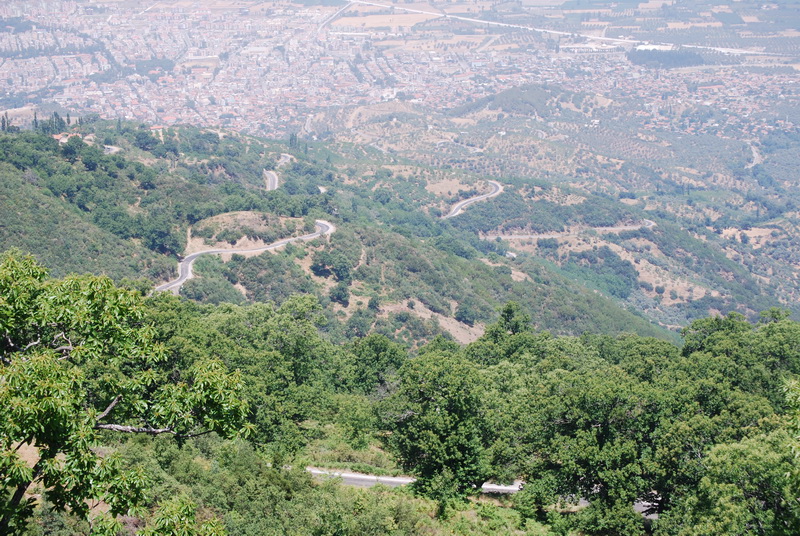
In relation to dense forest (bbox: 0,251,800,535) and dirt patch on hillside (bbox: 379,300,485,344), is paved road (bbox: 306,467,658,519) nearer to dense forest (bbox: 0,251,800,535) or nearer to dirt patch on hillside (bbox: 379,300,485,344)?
dense forest (bbox: 0,251,800,535)

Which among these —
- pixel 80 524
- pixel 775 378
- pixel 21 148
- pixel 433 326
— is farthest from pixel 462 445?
pixel 21 148

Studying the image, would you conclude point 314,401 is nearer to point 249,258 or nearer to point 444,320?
point 249,258

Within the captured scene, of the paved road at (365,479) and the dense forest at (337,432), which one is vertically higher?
the dense forest at (337,432)

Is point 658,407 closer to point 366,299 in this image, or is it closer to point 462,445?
point 462,445

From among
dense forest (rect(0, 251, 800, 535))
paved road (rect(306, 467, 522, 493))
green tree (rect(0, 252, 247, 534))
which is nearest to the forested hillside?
dense forest (rect(0, 251, 800, 535))

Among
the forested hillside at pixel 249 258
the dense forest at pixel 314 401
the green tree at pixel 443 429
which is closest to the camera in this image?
the dense forest at pixel 314 401

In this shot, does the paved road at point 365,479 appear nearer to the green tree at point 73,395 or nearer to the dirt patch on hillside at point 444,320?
the green tree at point 73,395

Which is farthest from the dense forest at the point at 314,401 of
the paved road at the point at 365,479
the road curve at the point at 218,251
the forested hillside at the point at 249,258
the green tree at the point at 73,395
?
the road curve at the point at 218,251
